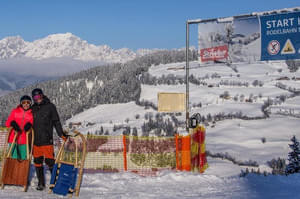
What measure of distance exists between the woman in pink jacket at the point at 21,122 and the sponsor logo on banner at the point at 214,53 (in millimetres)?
8237

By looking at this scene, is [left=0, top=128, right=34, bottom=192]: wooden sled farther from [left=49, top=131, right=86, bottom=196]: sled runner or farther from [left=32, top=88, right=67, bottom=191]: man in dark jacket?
[left=49, top=131, right=86, bottom=196]: sled runner

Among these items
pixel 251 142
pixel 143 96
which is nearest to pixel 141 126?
pixel 251 142

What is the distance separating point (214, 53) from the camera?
47.7 ft

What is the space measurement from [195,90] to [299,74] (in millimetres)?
43704

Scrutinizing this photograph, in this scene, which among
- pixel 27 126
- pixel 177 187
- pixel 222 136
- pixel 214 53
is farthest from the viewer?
pixel 222 136

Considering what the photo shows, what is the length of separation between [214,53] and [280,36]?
246 cm

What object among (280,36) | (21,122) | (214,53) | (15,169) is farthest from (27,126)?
(280,36)

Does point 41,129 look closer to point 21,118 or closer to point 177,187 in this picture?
point 21,118

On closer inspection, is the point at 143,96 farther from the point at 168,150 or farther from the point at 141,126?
the point at 168,150

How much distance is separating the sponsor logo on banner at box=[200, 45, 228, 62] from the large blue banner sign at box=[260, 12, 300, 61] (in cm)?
137

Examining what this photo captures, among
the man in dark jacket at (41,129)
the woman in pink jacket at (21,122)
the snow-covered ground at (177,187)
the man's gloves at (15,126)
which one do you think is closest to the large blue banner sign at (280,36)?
the snow-covered ground at (177,187)

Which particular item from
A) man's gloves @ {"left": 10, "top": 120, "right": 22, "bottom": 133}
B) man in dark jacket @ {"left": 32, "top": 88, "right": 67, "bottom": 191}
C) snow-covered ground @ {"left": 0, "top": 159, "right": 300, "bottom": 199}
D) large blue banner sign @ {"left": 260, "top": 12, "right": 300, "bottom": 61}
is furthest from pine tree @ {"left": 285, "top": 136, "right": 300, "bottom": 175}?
man's gloves @ {"left": 10, "top": 120, "right": 22, "bottom": 133}

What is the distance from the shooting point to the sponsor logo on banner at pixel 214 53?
14.4 meters

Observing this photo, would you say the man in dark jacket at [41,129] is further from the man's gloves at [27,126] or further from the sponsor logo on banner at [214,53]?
the sponsor logo on banner at [214,53]
